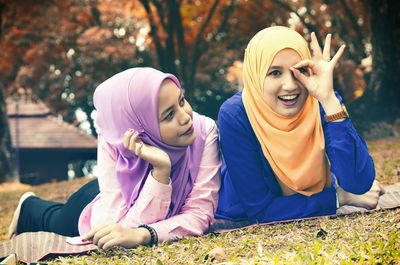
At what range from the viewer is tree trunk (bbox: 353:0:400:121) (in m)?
9.02

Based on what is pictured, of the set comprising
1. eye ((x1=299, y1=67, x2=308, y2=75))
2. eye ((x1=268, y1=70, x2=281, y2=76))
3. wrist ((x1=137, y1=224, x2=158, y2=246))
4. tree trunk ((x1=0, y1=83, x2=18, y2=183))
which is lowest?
tree trunk ((x1=0, y1=83, x2=18, y2=183))

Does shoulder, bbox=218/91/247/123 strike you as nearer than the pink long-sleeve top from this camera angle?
No

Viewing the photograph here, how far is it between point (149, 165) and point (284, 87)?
110 centimetres

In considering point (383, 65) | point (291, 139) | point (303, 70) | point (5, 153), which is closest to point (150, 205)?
point (291, 139)

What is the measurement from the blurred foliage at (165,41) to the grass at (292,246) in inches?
389

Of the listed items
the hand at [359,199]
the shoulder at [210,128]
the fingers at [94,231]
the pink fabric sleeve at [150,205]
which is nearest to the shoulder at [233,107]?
the shoulder at [210,128]

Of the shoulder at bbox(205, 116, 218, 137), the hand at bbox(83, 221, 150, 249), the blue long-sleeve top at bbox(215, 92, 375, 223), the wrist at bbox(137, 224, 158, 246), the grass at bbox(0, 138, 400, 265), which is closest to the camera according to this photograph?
the grass at bbox(0, 138, 400, 265)

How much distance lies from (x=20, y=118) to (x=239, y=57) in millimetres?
8844

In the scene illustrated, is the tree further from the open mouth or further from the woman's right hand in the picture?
the open mouth

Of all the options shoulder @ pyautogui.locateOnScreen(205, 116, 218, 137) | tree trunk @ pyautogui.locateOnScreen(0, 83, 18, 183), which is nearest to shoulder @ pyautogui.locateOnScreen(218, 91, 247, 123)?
shoulder @ pyautogui.locateOnScreen(205, 116, 218, 137)

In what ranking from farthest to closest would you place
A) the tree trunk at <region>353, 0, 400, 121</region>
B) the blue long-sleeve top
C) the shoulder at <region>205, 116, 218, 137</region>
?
1. the tree trunk at <region>353, 0, 400, 121</region>
2. the shoulder at <region>205, 116, 218, 137</region>
3. the blue long-sleeve top

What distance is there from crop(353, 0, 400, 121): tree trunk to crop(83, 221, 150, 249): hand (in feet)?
24.3

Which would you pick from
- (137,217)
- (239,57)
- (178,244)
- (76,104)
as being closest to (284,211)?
(178,244)

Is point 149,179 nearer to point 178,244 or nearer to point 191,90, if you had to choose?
point 178,244
